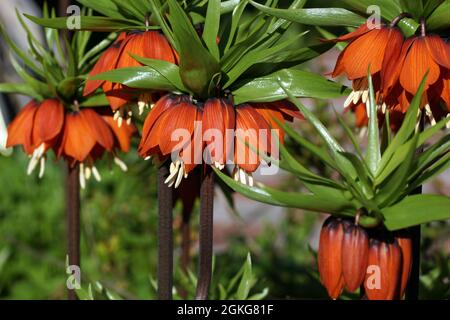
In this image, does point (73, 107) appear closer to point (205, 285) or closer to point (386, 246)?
point (205, 285)

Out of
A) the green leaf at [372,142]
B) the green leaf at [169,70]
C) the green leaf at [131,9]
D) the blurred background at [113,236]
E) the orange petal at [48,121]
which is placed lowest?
the blurred background at [113,236]

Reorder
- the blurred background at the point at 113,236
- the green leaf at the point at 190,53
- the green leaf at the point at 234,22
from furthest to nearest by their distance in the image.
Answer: the blurred background at the point at 113,236 → the green leaf at the point at 234,22 → the green leaf at the point at 190,53

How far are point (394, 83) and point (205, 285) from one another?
0.38 m

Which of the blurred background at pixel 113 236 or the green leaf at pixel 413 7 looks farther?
the blurred background at pixel 113 236

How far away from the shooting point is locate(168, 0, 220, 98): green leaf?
1004 mm

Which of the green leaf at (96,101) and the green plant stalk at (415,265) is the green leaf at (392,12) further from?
the green leaf at (96,101)

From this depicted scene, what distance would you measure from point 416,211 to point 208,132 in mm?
271

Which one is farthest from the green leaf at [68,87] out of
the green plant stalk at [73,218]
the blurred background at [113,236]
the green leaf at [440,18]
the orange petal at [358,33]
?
the blurred background at [113,236]

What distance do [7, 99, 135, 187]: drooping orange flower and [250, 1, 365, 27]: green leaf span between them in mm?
Result: 402

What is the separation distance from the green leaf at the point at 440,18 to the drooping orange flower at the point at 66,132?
0.55m

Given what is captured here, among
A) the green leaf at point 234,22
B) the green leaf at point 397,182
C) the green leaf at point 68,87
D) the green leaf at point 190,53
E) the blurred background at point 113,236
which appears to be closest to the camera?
the green leaf at point 397,182

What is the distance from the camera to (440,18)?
3.40ft

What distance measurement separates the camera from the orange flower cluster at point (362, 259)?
949mm

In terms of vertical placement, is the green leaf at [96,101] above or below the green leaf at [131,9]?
below
